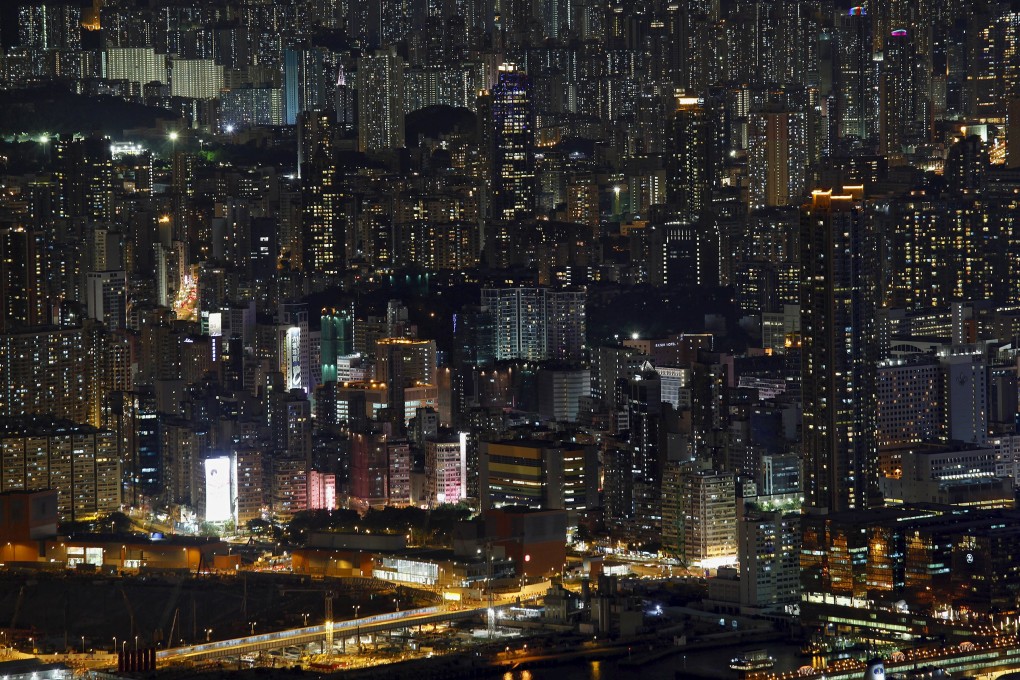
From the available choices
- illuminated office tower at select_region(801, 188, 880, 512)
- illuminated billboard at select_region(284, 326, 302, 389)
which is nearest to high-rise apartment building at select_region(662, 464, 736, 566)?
illuminated office tower at select_region(801, 188, 880, 512)

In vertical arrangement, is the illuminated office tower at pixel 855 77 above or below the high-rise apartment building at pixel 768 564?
above

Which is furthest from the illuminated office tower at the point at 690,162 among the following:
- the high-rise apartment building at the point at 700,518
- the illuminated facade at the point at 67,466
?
the high-rise apartment building at the point at 700,518

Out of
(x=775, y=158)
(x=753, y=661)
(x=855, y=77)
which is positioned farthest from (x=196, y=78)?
(x=753, y=661)

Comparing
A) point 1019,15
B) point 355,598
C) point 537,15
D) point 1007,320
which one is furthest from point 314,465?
point 537,15

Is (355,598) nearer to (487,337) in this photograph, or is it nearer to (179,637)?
(179,637)

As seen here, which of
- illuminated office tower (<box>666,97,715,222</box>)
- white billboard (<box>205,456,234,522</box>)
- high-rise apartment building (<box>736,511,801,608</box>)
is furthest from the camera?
illuminated office tower (<box>666,97,715,222</box>)

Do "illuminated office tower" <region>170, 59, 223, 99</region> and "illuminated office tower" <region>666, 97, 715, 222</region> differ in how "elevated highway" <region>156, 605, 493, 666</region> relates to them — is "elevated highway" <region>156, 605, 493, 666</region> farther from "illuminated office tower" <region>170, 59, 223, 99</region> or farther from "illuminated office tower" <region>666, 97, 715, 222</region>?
"illuminated office tower" <region>170, 59, 223, 99</region>

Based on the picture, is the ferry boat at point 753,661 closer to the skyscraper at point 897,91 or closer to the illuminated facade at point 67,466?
the illuminated facade at point 67,466
